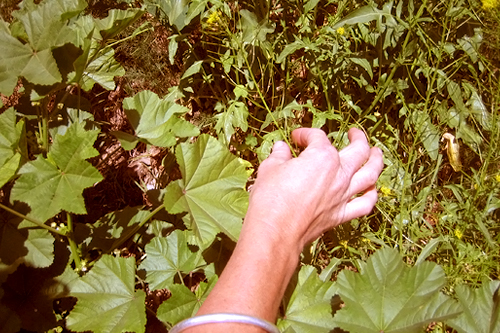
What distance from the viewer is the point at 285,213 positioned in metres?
1.19

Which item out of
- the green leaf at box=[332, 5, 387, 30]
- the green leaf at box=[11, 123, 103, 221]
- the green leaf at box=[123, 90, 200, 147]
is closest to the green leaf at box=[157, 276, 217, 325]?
the green leaf at box=[11, 123, 103, 221]

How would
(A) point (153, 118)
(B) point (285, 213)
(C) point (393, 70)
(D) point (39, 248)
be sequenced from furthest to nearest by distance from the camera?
1. (C) point (393, 70)
2. (A) point (153, 118)
3. (D) point (39, 248)
4. (B) point (285, 213)

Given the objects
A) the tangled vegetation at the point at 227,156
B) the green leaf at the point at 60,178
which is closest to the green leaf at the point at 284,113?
the tangled vegetation at the point at 227,156

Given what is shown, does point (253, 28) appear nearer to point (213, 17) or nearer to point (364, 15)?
point (213, 17)

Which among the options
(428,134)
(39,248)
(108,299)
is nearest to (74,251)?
(39,248)

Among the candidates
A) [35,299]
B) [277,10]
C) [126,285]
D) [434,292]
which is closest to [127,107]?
[126,285]

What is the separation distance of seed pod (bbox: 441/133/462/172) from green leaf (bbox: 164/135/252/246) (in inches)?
44.0

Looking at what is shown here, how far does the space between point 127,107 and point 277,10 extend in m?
0.94

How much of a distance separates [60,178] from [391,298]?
1038 millimetres

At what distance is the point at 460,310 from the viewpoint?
1163 millimetres

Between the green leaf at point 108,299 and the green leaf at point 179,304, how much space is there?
67 millimetres

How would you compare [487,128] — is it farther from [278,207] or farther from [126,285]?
[126,285]

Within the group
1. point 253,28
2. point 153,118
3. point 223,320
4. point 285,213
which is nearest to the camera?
point 223,320

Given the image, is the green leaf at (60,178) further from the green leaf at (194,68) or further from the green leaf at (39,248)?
the green leaf at (194,68)
